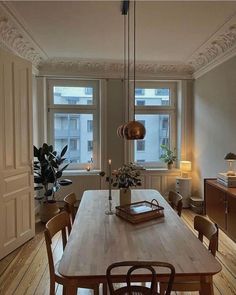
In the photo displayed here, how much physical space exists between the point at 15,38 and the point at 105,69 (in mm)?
1889

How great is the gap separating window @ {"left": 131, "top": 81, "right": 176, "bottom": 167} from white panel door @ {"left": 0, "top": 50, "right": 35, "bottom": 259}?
2.45 m

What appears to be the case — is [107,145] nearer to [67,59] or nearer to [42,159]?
[42,159]

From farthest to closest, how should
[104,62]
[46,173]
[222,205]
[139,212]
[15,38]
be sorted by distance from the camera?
[104,62] < [46,173] < [15,38] < [222,205] < [139,212]

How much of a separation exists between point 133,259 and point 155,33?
9.87 feet

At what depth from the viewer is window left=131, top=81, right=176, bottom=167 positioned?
18.1 feet

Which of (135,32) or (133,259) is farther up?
(135,32)

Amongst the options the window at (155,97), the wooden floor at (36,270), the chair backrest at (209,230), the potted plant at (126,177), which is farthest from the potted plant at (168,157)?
the chair backrest at (209,230)

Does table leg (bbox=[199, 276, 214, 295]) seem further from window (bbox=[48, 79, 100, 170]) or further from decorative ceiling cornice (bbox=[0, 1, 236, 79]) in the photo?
window (bbox=[48, 79, 100, 170])

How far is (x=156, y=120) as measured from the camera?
5.58 meters

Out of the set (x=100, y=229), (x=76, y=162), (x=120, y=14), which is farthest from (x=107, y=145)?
(x=100, y=229)

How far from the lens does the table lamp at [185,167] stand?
5102mm

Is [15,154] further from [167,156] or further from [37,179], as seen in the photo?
[167,156]

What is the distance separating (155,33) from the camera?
360cm

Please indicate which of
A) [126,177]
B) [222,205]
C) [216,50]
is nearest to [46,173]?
[126,177]
